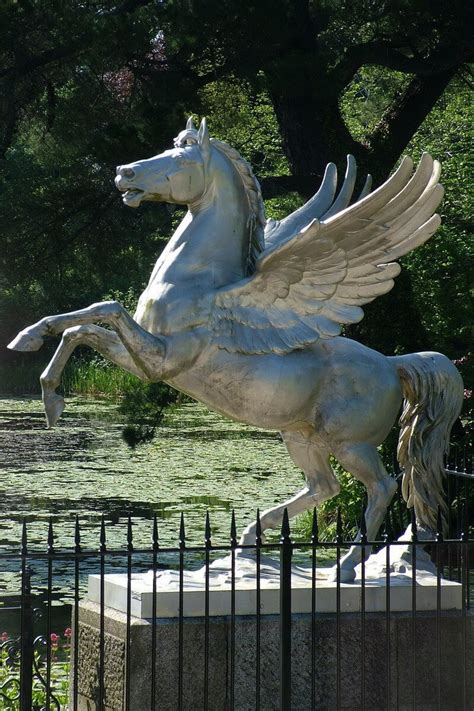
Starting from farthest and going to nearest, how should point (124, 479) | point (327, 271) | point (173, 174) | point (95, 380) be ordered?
point (95, 380) < point (124, 479) < point (327, 271) < point (173, 174)

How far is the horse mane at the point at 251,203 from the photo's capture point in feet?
20.8

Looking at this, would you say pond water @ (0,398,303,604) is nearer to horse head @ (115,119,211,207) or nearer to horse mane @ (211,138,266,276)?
horse mane @ (211,138,266,276)

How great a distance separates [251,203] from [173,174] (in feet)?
1.45

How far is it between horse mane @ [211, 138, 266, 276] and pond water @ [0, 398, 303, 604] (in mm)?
4157

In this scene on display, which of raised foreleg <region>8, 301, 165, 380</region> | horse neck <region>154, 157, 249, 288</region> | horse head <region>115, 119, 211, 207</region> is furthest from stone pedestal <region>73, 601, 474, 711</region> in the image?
horse head <region>115, 119, 211, 207</region>

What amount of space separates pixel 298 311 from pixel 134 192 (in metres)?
0.91

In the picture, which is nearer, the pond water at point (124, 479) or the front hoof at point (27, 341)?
the front hoof at point (27, 341)

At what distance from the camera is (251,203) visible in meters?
6.41

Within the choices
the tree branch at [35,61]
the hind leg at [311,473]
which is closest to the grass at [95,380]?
the tree branch at [35,61]

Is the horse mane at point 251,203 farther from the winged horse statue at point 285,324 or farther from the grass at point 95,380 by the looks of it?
the grass at point 95,380

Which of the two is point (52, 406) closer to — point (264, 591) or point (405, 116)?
point (264, 591)

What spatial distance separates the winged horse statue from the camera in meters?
6.09

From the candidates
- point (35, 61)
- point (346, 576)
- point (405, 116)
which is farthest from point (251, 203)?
point (405, 116)

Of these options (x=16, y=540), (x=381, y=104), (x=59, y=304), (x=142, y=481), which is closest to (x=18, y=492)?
(x=142, y=481)
